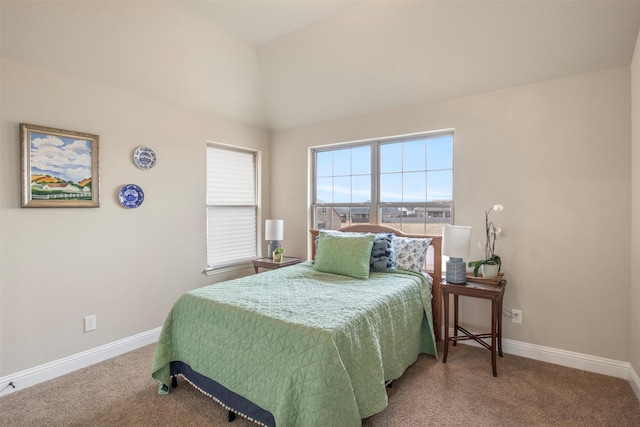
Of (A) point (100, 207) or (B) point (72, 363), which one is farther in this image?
(A) point (100, 207)

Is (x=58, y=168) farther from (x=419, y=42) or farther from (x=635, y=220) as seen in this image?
(x=635, y=220)

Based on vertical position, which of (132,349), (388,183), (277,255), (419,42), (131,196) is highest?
(419,42)

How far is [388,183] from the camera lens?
3.56 metres

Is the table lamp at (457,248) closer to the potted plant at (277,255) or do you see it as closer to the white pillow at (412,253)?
the white pillow at (412,253)

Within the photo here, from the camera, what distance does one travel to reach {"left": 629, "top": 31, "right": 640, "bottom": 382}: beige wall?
213 cm

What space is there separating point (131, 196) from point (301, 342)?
2.23 meters

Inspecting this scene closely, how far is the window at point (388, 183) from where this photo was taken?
324cm

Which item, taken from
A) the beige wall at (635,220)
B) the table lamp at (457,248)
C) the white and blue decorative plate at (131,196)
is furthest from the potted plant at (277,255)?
the beige wall at (635,220)

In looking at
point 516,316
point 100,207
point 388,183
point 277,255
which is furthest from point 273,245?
point 516,316

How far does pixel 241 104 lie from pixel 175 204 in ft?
4.53

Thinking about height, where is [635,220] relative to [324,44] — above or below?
below

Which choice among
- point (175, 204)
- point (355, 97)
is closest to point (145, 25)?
point (175, 204)

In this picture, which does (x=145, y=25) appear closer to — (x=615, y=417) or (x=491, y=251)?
(x=491, y=251)

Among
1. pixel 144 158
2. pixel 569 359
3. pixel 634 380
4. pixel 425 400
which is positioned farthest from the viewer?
pixel 144 158
